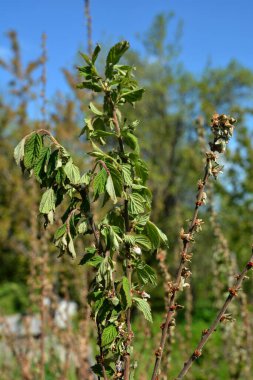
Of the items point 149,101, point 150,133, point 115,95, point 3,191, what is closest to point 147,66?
point 149,101

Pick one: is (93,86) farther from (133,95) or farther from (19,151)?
(19,151)

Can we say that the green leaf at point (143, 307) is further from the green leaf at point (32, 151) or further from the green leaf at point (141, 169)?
the green leaf at point (32, 151)

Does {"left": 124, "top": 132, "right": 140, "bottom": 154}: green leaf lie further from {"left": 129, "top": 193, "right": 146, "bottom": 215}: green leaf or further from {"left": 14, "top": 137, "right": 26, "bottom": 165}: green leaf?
{"left": 14, "top": 137, "right": 26, "bottom": 165}: green leaf

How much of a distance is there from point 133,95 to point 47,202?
0.39 metres

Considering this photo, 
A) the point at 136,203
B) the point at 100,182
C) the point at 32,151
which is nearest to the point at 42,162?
the point at 32,151

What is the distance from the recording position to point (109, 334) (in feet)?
4.32

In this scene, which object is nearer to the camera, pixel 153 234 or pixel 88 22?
pixel 153 234

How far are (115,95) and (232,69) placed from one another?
2093 cm

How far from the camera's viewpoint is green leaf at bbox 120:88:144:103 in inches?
54.6

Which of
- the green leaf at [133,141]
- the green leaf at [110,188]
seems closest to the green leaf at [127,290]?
the green leaf at [110,188]

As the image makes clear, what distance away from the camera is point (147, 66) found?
20500 millimetres

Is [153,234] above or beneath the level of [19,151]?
beneath

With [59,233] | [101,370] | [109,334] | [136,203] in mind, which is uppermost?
[136,203]

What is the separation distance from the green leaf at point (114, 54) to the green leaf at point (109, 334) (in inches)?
28.0
